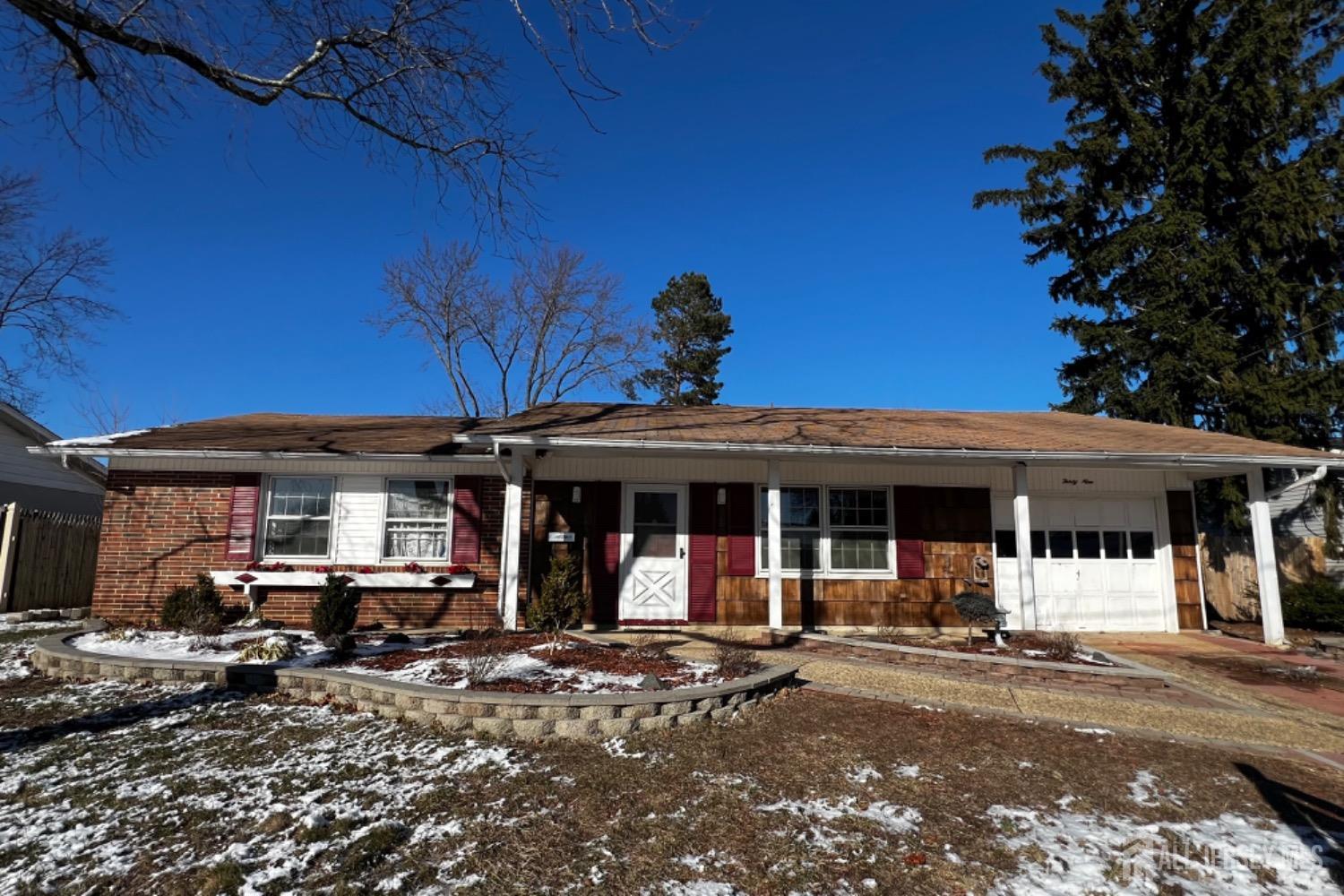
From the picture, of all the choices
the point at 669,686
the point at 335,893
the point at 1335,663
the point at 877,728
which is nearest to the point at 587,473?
the point at 669,686

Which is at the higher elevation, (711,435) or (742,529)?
(711,435)

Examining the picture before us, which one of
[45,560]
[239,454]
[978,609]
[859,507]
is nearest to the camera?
[978,609]

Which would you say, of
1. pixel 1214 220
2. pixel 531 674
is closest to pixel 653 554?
pixel 531 674

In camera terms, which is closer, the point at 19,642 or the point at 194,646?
the point at 194,646

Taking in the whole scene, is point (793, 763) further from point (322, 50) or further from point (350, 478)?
point (350, 478)

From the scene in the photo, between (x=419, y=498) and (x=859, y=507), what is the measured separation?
22.4 ft

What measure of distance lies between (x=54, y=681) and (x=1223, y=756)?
33.5 feet

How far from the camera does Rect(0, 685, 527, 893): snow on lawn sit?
3.24 metres

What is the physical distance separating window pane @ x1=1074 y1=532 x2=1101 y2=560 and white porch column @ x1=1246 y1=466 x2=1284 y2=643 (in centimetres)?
193

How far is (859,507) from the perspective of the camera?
1069cm

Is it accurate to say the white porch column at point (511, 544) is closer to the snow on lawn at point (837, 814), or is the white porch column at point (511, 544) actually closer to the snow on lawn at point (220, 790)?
the snow on lawn at point (220, 790)

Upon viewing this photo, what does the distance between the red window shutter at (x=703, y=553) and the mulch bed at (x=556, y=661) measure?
2.85m

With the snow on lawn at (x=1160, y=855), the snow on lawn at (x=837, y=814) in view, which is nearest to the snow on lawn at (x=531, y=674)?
the snow on lawn at (x=837, y=814)

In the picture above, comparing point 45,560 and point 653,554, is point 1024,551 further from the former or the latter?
point 45,560
